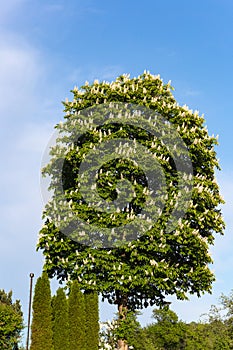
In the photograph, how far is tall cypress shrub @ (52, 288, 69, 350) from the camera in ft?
75.2

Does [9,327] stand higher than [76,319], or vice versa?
[9,327]

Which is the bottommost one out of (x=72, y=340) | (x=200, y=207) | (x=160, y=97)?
(x=72, y=340)

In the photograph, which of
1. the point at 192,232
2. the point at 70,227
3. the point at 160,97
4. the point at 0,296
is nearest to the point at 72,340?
the point at 70,227

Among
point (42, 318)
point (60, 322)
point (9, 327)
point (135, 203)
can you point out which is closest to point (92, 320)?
point (60, 322)

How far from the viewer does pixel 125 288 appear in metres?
24.2

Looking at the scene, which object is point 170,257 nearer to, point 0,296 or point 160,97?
point 160,97

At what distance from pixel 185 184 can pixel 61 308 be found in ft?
27.5

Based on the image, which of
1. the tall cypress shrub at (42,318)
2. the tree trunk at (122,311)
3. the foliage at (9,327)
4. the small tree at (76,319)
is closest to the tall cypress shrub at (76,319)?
the small tree at (76,319)

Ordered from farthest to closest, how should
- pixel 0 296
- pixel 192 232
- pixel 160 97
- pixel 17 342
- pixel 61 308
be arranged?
pixel 0 296, pixel 17 342, pixel 160 97, pixel 192 232, pixel 61 308

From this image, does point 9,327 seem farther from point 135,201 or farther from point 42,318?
point 135,201

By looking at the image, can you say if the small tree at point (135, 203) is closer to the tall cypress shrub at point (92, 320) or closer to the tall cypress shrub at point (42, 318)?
the tall cypress shrub at point (92, 320)

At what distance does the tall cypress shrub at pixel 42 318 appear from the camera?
22.0 meters

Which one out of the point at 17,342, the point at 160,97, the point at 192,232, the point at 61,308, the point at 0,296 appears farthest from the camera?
the point at 0,296

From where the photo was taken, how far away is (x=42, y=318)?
72.6 feet
